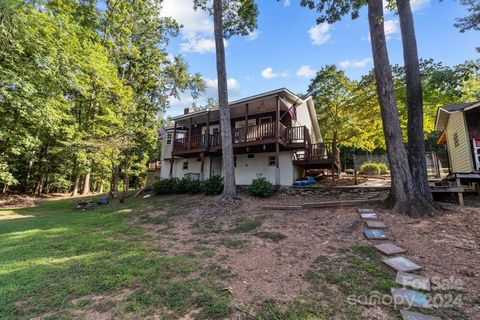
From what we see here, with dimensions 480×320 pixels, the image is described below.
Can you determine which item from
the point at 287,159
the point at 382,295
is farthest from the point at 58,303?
the point at 287,159

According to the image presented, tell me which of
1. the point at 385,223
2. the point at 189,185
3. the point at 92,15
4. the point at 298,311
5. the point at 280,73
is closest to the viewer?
the point at 298,311

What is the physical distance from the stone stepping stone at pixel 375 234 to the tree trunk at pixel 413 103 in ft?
7.44

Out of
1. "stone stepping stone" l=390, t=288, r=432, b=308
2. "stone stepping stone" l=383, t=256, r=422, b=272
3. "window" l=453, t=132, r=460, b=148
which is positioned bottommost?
"stone stepping stone" l=390, t=288, r=432, b=308

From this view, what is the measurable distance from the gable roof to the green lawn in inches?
493

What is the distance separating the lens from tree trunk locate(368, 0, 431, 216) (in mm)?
6066

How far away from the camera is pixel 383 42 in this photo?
6.94m

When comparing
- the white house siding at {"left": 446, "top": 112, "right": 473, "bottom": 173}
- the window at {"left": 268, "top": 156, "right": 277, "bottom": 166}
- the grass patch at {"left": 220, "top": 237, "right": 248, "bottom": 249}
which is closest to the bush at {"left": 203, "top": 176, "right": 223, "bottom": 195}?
the window at {"left": 268, "top": 156, "right": 277, "bottom": 166}

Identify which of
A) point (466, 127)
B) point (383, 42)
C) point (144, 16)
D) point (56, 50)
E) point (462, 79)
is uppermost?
point (144, 16)

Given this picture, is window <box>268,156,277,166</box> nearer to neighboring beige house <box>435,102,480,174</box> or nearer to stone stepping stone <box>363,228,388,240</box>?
neighboring beige house <box>435,102,480,174</box>

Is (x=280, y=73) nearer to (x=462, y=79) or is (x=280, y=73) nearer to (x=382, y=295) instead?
(x=462, y=79)

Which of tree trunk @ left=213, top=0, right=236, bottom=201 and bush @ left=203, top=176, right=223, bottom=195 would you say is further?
bush @ left=203, top=176, right=223, bottom=195

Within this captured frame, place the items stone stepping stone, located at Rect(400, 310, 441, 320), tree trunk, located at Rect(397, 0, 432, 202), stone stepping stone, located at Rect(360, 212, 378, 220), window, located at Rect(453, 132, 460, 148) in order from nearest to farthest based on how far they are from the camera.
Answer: stone stepping stone, located at Rect(400, 310, 441, 320), stone stepping stone, located at Rect(360, 212, 378, 220), tree trunk, located at Rect(397, 0, 432, 202), window, located at Rect(453, 132, 460, 148)

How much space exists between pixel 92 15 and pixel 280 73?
1269 centimetres

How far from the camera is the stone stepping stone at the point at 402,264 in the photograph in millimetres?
3501
